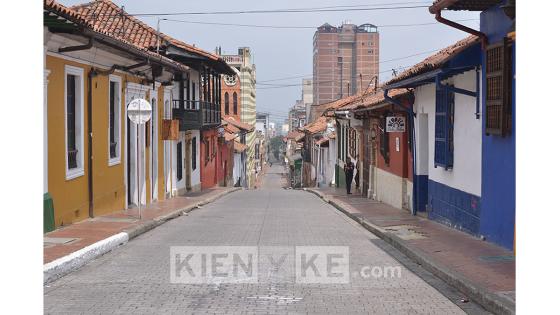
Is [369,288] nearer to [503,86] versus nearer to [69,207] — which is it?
[503,86]

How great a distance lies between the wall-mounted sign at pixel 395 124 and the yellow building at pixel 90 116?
6.38m

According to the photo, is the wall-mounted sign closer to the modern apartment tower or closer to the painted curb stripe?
the painted curb stripe

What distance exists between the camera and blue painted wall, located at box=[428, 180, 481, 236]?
1231cm

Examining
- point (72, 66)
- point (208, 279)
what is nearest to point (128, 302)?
point (208, 279)

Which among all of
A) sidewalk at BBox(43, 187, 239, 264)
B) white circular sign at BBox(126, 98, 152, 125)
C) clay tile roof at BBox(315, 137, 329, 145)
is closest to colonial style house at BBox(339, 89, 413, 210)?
sidewalk at BBox(43, 187, 239, 264)

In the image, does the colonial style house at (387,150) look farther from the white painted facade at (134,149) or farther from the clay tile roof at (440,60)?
the white painted facade at (134,149)

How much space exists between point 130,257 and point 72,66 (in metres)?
4.80

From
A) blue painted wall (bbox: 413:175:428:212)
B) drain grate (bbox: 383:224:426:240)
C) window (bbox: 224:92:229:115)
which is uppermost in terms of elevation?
window (bbox: 224:92:229:115)

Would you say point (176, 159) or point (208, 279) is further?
point (176, 159)

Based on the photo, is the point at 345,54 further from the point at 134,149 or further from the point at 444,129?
the point at 444,129

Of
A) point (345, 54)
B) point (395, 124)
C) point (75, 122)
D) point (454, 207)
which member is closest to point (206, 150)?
point (395, 124)

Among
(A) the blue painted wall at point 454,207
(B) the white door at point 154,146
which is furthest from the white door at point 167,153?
(A) the blue painted wall at point 454,207

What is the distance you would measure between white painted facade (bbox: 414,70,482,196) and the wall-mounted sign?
1.64 metres

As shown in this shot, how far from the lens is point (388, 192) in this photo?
21.7 m
